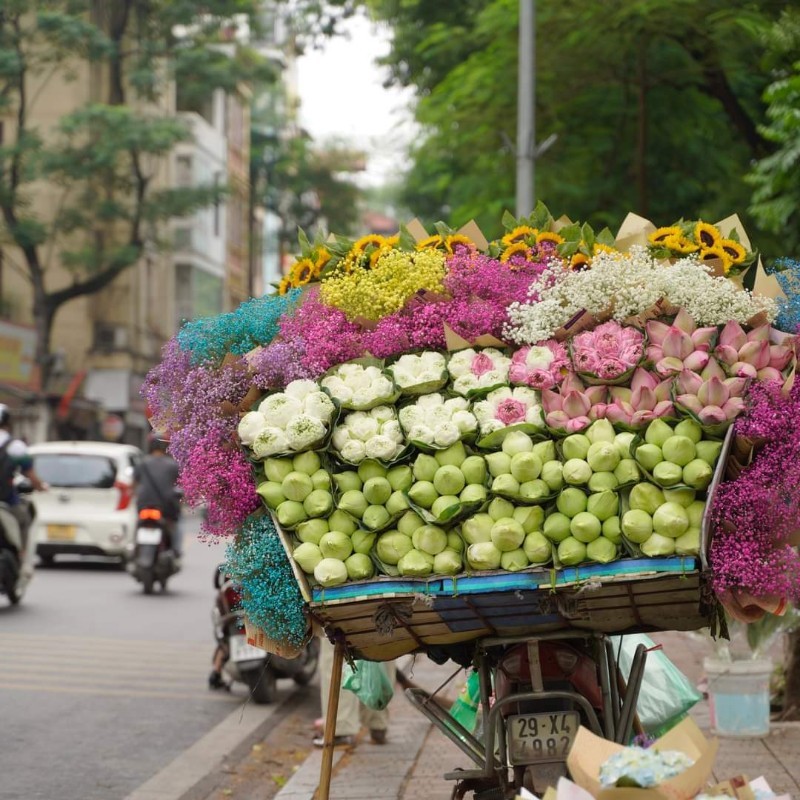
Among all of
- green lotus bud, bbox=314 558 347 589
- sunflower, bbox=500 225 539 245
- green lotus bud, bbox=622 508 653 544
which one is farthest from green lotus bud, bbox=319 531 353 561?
sunflower, bbox=500 225 539 245

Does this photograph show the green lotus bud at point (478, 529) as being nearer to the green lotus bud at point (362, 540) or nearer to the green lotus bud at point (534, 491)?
the green lotus bud at point (534, 491)

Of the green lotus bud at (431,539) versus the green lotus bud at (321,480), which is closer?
the green lotus bud at (431,539)

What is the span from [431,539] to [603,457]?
577 millimetres

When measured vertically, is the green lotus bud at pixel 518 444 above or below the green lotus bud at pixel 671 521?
above

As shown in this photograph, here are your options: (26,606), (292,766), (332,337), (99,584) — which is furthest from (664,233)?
→ (99,584)

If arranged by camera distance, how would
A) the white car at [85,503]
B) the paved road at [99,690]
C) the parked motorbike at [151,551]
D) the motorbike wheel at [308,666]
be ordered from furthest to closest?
the white car at [85,503], the parked motorbike at [151,551], the motorbike wheel at [308,666], the paved road at [99,690]

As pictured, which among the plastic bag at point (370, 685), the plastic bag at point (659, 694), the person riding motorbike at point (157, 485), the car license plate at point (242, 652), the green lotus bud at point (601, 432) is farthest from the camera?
the person riding motorbike at point (157, 485)

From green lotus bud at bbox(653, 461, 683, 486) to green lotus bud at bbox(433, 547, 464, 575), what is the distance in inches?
25.8

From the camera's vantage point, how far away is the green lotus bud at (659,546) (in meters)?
4.29

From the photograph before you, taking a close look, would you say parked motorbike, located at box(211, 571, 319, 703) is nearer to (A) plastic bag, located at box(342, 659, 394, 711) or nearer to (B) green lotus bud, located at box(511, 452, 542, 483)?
(A) plastic bag, located at box(342, 659, 394, 711)

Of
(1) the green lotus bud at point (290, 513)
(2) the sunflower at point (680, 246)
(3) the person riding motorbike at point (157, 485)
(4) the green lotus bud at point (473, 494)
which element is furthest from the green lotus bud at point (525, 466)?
(3) the person riding motorbike at point (157, 485)

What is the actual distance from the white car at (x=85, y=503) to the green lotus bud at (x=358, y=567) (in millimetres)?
14426

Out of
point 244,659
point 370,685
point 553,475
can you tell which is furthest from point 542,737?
point 244,659

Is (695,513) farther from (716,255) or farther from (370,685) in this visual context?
(370,685)
